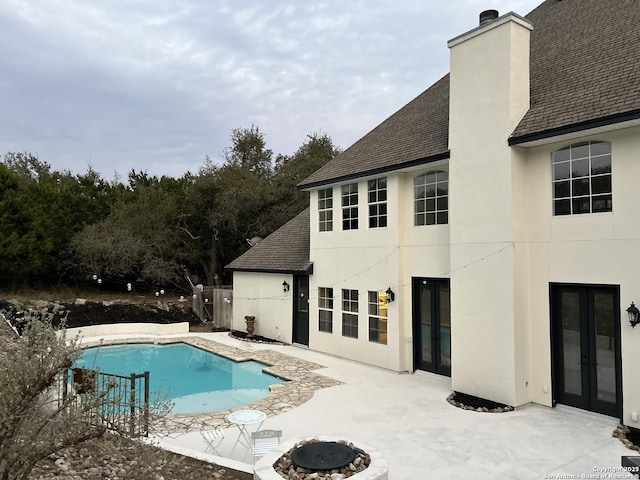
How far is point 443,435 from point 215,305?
15221 millimetres

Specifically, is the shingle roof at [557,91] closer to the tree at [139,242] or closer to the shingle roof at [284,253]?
the shingle roof at [284,253]

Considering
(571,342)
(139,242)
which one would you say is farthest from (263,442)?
(139,242)

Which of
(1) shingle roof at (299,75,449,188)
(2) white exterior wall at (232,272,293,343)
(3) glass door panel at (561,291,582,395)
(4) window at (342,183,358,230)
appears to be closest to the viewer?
(3) glass door panel at (561,291,582,395)

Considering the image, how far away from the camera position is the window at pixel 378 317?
495 inches

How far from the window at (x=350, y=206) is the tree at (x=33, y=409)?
33.2ft

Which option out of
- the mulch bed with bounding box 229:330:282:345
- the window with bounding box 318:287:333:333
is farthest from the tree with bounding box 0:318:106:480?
the mulch bed with bounding box 229:330:282:345

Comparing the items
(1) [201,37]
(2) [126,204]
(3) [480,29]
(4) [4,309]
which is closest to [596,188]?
(3) [480,29]

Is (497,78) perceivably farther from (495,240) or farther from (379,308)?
(379,308)

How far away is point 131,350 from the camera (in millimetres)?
16828

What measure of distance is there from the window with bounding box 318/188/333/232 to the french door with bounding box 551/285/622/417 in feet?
24.8

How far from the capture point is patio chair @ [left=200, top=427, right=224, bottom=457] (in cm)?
722

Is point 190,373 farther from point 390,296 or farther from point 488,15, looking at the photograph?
point 488,15

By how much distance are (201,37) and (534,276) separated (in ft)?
44.3

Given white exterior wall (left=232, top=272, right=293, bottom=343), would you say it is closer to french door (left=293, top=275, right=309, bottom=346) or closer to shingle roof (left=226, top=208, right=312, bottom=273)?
french door (left=293, top=275, right=309, bottom=346)
